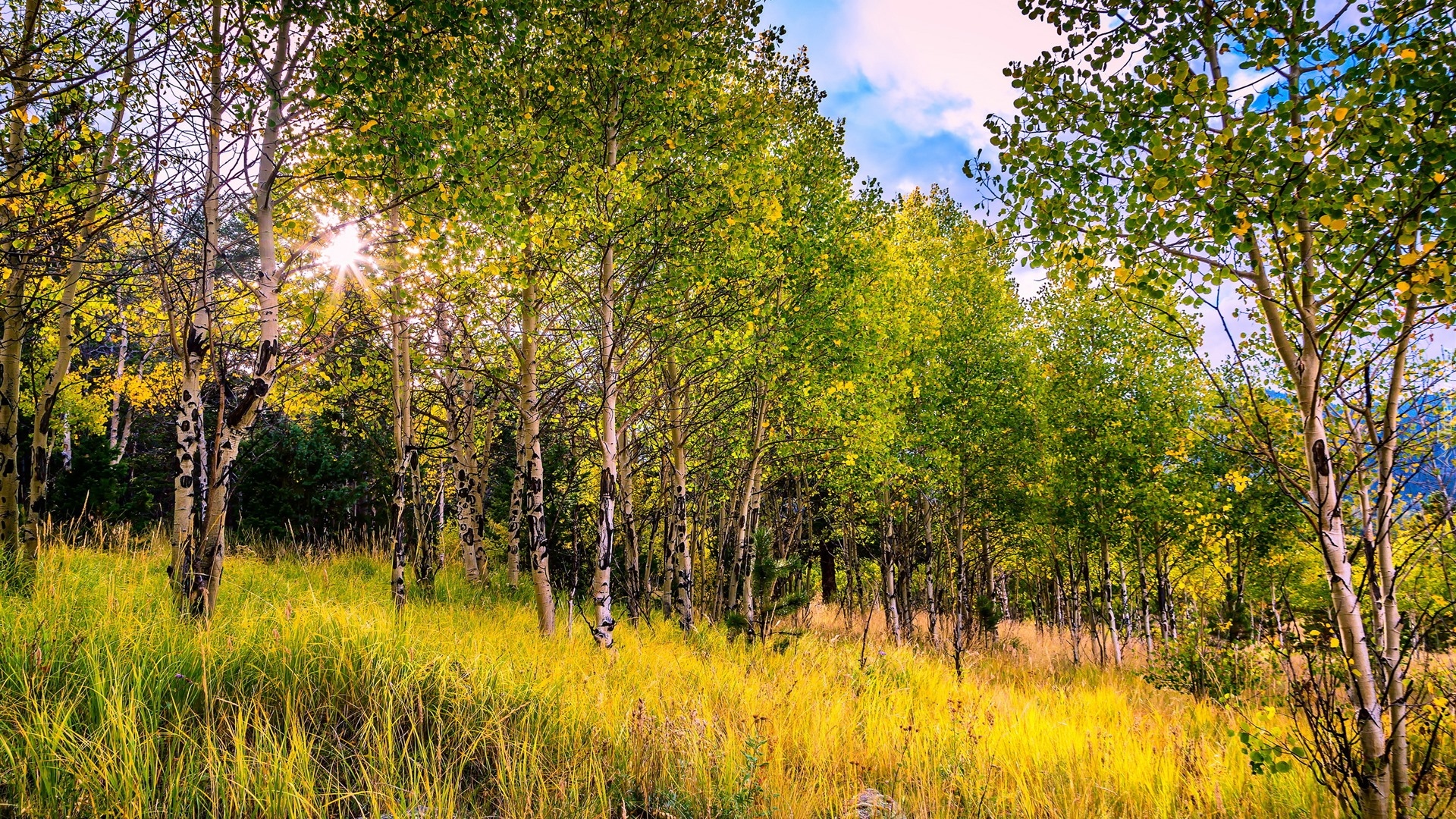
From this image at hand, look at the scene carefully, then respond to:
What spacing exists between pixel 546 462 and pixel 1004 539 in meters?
19.2

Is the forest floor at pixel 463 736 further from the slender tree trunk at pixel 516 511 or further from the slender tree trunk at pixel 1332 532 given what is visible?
the slender tree trunk at pixel 516 511

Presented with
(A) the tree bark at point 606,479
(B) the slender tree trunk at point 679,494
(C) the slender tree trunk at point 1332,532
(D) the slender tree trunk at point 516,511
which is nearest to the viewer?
(C) the slender tree trunk at point 1332,532

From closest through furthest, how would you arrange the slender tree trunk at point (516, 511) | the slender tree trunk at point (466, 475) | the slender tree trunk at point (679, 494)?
the slender tree trunk at point (679, 494) → the slender tree trunk at point (466, 475) → the slender tree trunk at point (516, 511)

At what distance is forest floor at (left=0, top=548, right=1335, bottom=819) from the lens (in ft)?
9.43

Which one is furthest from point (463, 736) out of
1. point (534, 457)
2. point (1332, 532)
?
point (1332, 532)

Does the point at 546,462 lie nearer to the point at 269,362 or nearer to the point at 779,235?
the point at 779,235

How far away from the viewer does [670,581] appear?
11.4 m

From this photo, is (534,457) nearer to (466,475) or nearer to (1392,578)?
(466,475)

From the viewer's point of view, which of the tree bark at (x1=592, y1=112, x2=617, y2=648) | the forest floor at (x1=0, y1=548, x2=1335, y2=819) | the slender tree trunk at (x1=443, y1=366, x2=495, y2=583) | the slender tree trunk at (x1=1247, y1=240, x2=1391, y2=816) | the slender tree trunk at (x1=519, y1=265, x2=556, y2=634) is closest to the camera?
the forest floor at (x1=0, y1=548, x2=1335, y2=819)

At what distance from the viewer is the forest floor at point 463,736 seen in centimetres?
287

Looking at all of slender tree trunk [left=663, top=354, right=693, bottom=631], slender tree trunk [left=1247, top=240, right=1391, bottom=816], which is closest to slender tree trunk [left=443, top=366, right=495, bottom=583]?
slender tree trunk [left=663, top=354, right=693, bottom=631]

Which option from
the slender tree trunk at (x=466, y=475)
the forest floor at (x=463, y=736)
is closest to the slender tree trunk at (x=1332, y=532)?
the forest floor at (x=463, y=736)

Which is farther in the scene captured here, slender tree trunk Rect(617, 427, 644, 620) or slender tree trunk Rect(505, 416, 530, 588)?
slender tree trunk Rect(505, 416, 530, 588)

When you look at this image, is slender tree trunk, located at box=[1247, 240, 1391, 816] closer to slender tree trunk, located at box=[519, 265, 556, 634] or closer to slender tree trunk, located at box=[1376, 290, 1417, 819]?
slender tree trunk, located at box=[1376, 290, 1417, 819]
